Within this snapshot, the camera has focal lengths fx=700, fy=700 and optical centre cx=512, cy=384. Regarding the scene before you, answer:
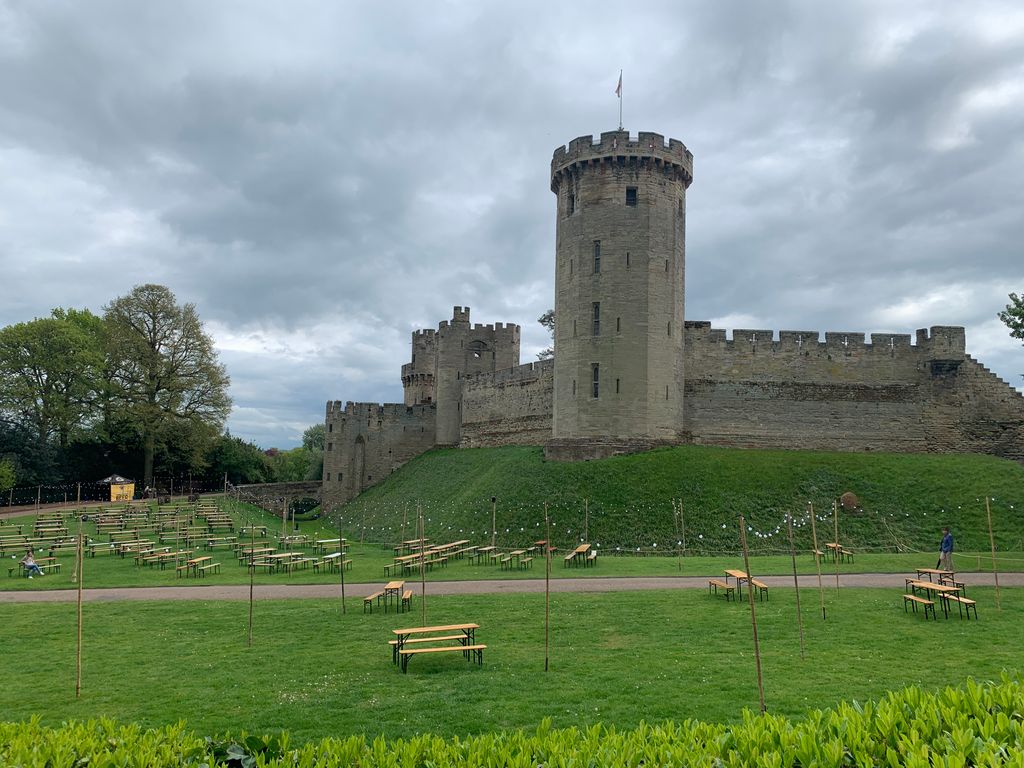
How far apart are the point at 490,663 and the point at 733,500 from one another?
19631mm

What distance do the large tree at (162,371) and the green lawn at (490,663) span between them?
3932cm

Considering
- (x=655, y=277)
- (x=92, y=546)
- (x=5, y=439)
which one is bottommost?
(x=92, y=546)

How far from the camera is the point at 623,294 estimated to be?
112ft

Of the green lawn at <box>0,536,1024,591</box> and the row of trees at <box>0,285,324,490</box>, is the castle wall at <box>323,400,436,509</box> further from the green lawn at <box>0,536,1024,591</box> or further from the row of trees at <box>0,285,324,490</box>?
the green lawn at <box>0,536,1024,591</box>

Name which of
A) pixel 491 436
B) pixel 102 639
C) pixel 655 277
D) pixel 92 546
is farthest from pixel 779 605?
pixel 491 436

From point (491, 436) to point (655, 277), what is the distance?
20.0m

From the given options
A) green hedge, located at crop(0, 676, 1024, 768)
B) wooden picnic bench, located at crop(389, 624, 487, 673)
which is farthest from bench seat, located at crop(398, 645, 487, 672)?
green hedge, located at crop(0, 676, 1024, 768)

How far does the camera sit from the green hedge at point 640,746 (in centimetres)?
525

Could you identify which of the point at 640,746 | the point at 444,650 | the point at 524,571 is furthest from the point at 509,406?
the point at 640,746

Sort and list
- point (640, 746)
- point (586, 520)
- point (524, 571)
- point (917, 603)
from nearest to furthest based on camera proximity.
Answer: point (640, 746) < point (917, 603) < point (524, 571) < point (586, 520)

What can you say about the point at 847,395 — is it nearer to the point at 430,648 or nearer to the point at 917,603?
the point at 917,603

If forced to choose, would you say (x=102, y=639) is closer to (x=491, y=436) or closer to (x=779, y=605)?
(x=779, y=605)

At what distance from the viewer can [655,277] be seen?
34469 millimetres

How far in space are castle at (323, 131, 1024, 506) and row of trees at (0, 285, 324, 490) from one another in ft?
106
